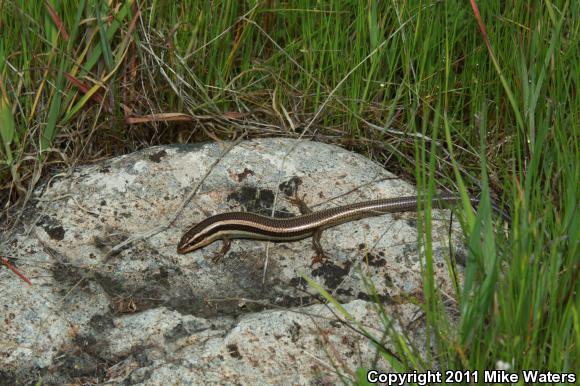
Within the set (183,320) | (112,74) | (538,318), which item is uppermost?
(112,74)

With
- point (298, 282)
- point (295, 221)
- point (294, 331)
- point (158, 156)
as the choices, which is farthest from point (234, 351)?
point (158, 156)

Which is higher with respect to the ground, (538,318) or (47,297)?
(538,318)

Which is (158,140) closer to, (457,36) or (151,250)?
(151,250)

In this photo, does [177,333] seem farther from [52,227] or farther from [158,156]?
[158,156]

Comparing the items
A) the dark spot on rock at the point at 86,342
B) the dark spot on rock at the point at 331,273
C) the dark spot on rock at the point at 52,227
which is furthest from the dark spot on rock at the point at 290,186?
the dark spot on rock at the point at 86,342

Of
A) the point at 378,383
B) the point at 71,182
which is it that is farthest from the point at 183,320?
the point at 71,182

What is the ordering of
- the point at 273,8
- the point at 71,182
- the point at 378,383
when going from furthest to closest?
the point at 273,8 → the point at 71,182 → the point at 378,383

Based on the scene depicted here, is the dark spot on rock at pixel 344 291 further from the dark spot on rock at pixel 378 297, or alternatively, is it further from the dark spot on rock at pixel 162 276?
the dark spot on rock at pixel 162 276

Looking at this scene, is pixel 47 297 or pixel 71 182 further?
pixel 71 182

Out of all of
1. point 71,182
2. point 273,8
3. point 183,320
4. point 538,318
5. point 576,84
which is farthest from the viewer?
point 273,8
